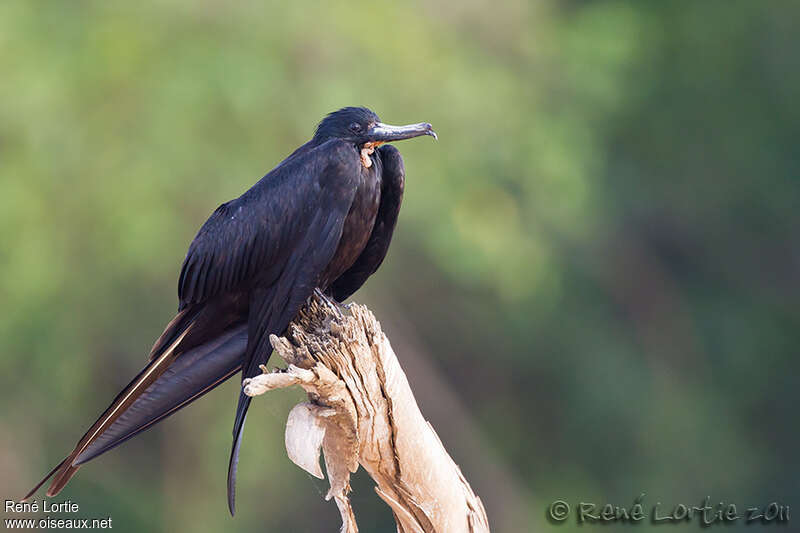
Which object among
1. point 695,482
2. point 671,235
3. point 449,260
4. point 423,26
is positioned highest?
point 423,26

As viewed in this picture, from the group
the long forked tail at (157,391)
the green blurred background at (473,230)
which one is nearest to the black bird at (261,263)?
the long forked tail at (157,391)

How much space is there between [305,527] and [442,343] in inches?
93.4

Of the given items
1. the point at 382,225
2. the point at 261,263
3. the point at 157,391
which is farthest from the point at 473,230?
the point at 157,391

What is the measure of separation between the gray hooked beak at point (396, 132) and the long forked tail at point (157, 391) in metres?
0.99

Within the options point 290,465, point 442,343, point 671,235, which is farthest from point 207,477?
point 671,235

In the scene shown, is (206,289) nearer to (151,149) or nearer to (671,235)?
(151,149)

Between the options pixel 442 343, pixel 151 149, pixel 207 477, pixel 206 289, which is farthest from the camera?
pixel 442 343

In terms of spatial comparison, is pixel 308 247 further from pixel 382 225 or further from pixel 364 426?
pixel 364 426

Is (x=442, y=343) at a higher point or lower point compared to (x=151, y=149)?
lower

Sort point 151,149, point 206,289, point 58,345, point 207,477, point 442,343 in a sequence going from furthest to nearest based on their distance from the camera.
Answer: point 442,343, point 207,477, point 58,345, point 151,149, point 206,289

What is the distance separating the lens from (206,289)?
441 cm

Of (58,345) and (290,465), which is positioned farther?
(290,465)

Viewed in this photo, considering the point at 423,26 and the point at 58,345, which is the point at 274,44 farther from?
the point at 58,345

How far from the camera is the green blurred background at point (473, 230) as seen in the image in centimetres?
912
